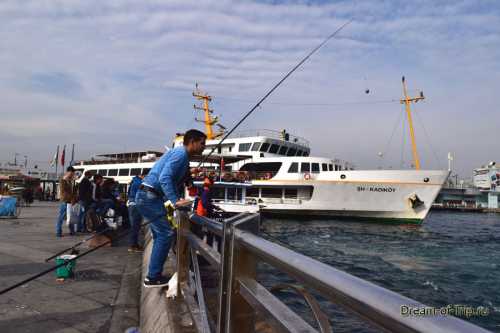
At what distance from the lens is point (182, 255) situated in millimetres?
3246

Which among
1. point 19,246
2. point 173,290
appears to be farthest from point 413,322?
point 19,246

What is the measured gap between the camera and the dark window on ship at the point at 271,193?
72.8ft

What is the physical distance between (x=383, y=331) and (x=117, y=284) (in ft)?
13.5

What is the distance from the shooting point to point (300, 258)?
0.91 meters

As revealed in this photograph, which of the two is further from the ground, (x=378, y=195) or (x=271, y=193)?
(x=378, y=195)

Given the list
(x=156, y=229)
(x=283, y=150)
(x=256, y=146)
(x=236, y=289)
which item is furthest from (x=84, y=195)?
(x=283, y=150)

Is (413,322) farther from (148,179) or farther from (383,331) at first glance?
(148,179)

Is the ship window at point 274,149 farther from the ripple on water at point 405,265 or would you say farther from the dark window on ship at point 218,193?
the ripple on water at point 405,265

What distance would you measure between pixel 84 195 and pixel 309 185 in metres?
13.7

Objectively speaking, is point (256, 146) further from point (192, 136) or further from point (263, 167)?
point (192, 136)

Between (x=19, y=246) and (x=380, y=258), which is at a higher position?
(x=19, y=246)

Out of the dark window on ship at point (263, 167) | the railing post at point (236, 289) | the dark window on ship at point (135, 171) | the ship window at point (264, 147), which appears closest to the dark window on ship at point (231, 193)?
the dark window on ship at point (263, 167)

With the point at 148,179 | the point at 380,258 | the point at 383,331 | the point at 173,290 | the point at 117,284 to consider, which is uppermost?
the point at 148,179

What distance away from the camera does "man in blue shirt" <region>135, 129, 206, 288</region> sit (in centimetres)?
320
